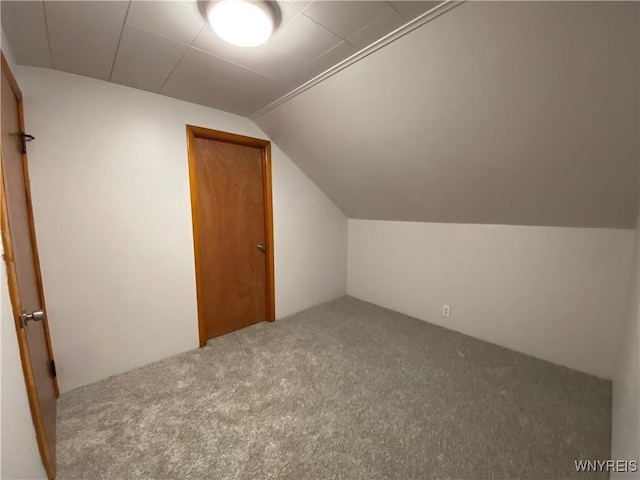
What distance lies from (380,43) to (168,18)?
1065 mm

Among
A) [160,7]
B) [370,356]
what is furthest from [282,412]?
[160,7]

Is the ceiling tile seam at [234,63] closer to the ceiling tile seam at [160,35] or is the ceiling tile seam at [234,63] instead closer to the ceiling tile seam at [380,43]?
the ceiling tile seam at [160,35]

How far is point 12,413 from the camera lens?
887 millimetres

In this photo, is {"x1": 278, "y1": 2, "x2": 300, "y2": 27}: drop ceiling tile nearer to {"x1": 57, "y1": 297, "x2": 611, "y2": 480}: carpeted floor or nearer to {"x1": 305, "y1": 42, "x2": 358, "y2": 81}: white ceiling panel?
{"x1": 305, "y1": 42, "x2": 358, "y2": 81}: white ceiling panel

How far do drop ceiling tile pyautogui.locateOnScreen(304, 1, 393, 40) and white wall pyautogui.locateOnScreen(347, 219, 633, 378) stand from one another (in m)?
2.00

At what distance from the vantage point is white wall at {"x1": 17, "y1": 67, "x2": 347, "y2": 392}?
5.35 ft

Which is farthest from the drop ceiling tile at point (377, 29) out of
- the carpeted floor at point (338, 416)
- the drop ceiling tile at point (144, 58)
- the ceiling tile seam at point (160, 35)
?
the carpeted floor at point (338, 416)

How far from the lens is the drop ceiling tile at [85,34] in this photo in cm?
115

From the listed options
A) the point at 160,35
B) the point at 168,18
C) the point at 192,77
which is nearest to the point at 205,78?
the point at 192,77

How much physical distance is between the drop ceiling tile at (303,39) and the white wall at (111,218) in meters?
1.13

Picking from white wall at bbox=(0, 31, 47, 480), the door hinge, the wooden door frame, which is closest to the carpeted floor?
white wall at bbox=(0, 31, 47, 480)

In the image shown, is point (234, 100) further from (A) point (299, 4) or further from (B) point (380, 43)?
(B) point (380, 43)

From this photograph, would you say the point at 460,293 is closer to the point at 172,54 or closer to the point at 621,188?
the point at 621,188

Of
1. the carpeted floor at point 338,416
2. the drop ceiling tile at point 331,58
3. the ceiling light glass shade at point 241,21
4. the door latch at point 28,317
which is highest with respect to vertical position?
the drop ceiling tile at point 331,58
